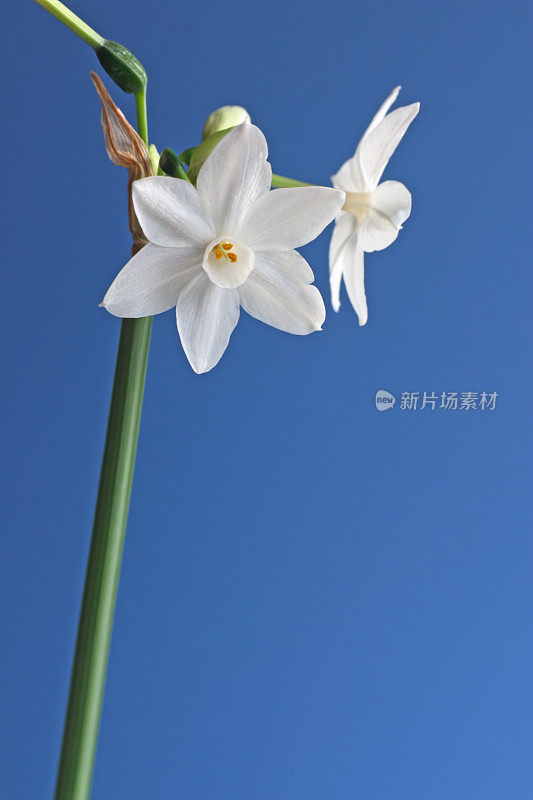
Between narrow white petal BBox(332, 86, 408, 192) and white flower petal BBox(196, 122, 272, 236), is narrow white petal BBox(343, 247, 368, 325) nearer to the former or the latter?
narrow white petal BBox(332, 86, 408, 192)

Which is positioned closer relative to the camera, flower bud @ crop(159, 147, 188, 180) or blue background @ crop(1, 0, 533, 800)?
flower bud @ crop(159, 147, 188, 180)

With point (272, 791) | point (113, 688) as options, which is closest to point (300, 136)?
point (113, 688)

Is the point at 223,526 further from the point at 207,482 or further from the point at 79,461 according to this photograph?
the point at 79,461

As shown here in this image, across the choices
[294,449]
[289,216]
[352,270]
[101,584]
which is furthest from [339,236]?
[294,449]

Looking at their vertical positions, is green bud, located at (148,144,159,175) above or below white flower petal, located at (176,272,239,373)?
above

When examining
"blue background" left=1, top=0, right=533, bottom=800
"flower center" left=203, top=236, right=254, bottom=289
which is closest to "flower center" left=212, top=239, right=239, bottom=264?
"flower center" left=203, top=236, right=254, bottom=289

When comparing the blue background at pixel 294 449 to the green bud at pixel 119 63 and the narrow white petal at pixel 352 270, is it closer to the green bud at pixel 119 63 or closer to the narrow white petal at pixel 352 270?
the narrow white petal at pixel 352 270
